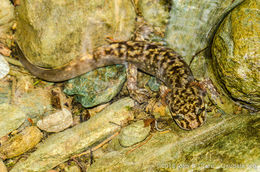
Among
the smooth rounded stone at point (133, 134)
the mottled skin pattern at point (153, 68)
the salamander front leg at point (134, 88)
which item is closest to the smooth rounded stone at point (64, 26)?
the mottled skin pattern at point (153, 68)

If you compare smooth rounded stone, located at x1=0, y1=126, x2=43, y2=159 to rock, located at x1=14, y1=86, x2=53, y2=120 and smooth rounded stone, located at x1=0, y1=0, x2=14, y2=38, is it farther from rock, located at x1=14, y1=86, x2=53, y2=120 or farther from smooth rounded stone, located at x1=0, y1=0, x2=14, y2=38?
smooth rounded stone, located at x1=0, y1=0, x2=14, y2=38

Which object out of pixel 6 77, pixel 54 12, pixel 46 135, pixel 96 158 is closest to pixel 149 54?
pixel 54 12

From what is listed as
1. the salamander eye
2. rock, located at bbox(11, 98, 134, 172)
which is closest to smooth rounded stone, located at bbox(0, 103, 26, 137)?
rock, located at bbox(11, 98, 134, 172)

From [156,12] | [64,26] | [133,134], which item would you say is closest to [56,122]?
[133,134]

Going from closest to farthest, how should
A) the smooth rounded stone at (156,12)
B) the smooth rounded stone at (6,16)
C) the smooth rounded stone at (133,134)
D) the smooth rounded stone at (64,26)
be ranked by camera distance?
the smooth rounded stone at (133,134)
the smooth rounded stone at (64,26)
the smooth rounded stone at (6,16)
the smooth rounded stone at (156,12)

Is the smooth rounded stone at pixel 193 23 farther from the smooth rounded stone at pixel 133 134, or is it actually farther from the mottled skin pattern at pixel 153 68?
the smooth rounded stone at pixel 133 134

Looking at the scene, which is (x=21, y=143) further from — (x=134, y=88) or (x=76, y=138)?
(x=134, y=88)

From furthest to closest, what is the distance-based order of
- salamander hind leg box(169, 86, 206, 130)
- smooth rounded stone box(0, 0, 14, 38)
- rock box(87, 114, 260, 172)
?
1. smooth rounded stone box(0, 0, 14, 38)
2. salamander hind leg box(169, 86, 206, 130)
3. rock box(87, 114, 260, 172)
